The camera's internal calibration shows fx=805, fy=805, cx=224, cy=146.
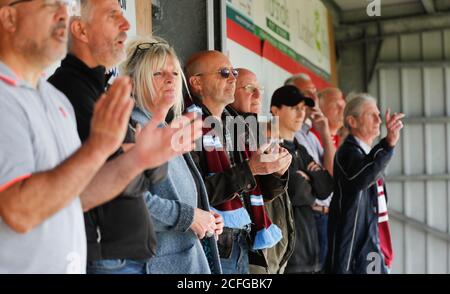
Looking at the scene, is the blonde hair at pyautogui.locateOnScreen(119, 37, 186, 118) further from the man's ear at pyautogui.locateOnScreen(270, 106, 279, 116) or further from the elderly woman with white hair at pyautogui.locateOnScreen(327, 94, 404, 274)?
the elderly woman with white hair at pyautogui.locateOnScreen(327, 94, 404, 274)

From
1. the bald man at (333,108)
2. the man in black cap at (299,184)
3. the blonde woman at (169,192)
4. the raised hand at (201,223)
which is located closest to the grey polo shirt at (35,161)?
the blonde woman at (169,192)

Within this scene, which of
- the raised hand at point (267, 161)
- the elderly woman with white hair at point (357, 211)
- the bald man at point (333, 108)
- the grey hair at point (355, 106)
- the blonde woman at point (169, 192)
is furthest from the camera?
the bald man at point (333, 108)

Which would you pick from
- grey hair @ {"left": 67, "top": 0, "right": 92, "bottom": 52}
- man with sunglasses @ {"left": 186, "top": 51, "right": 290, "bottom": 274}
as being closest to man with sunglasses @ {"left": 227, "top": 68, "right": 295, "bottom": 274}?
man with sunglasses @ {"left": 186, "top": 51, "right": 290, "bottom": 274}

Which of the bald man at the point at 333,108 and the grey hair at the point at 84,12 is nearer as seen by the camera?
the grey hair at the point at 84,12

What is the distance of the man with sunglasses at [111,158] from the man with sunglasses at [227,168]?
2.96 feet

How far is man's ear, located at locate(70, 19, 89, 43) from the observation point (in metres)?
2.35

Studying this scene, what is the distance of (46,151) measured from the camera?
6.12 ft

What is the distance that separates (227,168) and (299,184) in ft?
4.13

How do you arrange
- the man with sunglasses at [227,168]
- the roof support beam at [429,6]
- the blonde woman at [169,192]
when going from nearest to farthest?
the blonde woman at [169,192] < the man with sunglasses at [227,168] < the roof support beam at [429,6]

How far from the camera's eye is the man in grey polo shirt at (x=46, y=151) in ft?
5.82

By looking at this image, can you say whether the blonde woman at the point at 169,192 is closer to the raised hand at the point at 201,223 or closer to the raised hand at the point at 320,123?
the raised hand at the point at 201,223

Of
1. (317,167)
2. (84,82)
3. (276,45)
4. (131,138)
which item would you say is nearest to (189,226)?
(131,138)

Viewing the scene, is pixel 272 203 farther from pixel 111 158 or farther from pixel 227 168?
pixel 111 158

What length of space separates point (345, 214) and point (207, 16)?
57.5 inches
